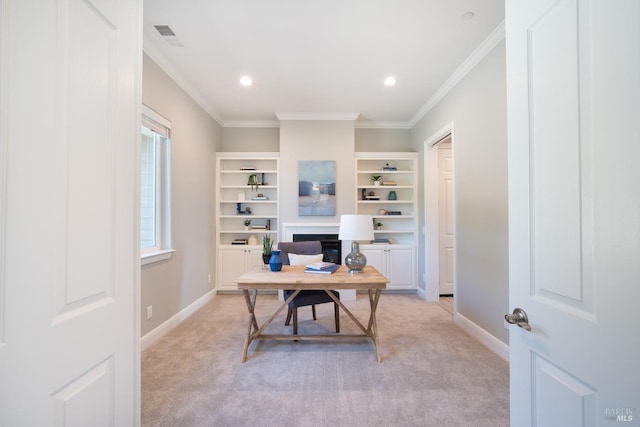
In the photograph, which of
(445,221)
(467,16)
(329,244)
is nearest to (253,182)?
(329,244)

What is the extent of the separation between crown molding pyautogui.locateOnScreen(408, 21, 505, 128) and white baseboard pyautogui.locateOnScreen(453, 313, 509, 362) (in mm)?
2655

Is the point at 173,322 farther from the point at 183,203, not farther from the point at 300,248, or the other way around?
the point at 300,248

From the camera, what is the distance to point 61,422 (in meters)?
0.69

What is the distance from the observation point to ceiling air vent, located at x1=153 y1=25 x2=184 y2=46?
2.28 metres

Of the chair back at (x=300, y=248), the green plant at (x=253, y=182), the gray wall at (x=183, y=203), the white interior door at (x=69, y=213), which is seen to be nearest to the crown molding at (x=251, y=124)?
the gray wall at (x=183, y=203)

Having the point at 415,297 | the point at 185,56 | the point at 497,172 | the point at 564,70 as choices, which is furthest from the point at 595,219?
the point at 415,297

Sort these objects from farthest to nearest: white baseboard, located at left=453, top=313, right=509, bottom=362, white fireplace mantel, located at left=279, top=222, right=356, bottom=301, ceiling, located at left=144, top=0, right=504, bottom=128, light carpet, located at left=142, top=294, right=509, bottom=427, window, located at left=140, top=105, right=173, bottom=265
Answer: white fireplace mantel, located at left=279, top=222, right=356, bottom=301, window, located at left=140, top=105, right=173, bottom=265, white baseboard, located at left=453, top=313, right=509, bottom=362, ceiling, located at left=144, top=0, right=504, bottom=128, light carpet, located at left=142, top=294, right=509, bottom=427

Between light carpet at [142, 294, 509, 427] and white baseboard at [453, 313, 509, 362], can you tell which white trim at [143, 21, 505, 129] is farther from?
light carpet at [142, 294, 509, 427]

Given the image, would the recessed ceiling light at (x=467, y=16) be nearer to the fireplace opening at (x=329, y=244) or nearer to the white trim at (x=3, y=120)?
the white trim at (x=3, y=120)

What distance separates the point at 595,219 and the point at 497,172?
79.2 inches

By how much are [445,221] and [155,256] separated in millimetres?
3965

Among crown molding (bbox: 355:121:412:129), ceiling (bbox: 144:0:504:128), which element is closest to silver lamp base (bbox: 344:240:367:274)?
ceiling (bbox: 144:0:504:128)

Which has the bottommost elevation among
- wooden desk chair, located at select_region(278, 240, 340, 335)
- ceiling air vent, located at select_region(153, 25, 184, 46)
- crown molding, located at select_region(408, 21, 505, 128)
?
wooden desk chair, located at select_region(278, 240, 340, 335)

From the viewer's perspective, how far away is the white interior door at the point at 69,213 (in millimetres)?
602
